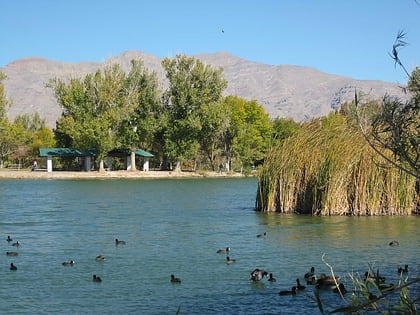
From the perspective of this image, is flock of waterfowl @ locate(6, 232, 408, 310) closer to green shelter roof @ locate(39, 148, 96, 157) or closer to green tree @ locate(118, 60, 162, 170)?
green tree @ locate(118, 60, 162, 170)

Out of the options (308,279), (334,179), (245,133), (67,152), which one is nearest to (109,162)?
(67,152)

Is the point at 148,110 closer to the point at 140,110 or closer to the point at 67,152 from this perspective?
the point at 140,110

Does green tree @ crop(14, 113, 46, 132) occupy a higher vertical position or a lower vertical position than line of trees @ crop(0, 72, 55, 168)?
higher

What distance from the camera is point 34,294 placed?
16234 millimetres

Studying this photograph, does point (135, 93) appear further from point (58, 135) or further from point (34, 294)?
point (34, 294)

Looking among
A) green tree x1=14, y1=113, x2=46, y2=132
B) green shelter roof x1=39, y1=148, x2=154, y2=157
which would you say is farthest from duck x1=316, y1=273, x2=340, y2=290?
green tree x1=14, y1=113, x2=46, y2=132

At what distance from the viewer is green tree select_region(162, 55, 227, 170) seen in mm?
88688

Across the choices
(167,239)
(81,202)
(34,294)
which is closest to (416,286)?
(34,294)

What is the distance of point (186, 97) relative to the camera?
88.6m

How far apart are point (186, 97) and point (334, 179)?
6093 centimetres

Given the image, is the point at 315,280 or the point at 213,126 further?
the point at 213,126

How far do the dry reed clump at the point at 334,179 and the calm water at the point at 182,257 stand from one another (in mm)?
943

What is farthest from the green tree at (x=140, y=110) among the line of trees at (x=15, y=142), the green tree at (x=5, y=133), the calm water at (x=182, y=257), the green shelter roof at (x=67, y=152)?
the calm water at (x=182, y=257)

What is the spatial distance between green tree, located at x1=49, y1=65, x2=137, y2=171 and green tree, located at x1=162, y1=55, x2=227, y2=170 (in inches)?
220
